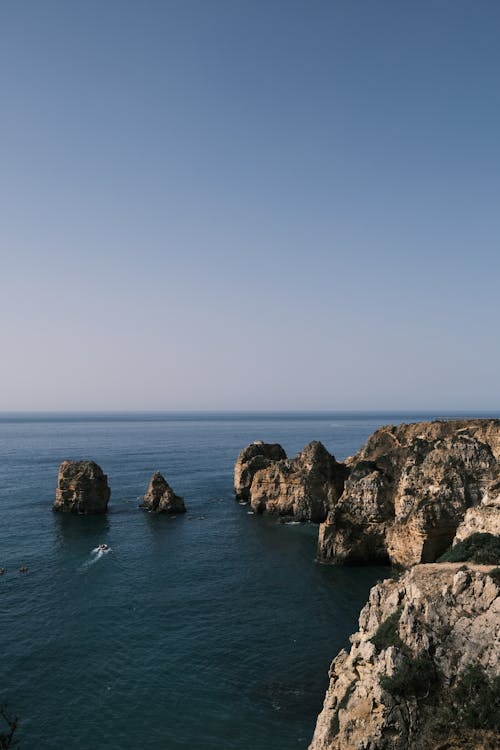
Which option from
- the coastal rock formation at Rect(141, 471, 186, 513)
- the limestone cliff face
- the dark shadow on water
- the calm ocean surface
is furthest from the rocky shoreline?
the coastal rock formation at Rect(141, 471, 186, 513)

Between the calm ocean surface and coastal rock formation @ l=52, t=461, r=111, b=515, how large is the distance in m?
6.00

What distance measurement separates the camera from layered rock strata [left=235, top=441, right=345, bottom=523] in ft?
310

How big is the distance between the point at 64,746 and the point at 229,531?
182 feet

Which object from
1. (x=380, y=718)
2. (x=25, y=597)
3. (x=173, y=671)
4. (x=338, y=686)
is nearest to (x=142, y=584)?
(x=25, y=597)

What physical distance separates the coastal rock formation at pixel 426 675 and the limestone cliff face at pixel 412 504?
108ft

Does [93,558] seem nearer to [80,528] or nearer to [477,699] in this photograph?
[80,528]

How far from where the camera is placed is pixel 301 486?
95375 mm

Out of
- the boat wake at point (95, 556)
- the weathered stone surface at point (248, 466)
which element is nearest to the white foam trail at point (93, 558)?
the boat wake at point (95, 556)

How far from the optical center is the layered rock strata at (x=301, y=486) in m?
94.6

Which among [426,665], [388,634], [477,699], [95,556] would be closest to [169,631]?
[95,556]

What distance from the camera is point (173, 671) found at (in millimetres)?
42406

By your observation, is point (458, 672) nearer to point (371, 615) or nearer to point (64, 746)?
point (371, 615)

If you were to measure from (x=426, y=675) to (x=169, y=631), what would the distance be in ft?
106

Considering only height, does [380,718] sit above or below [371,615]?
below
